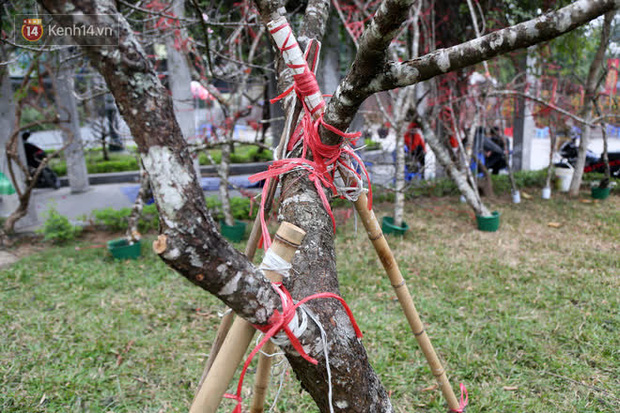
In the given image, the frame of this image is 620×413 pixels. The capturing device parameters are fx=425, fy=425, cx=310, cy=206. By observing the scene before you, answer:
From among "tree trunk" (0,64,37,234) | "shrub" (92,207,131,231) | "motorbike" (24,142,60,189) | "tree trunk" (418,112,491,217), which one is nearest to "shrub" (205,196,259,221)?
"shrub" (92,207,131,231)

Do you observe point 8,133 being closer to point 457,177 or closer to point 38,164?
point 38,164

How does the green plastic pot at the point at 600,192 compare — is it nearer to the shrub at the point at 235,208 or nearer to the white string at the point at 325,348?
the shrub at the point at 235,208

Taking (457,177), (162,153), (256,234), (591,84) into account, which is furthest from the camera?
(591,84)

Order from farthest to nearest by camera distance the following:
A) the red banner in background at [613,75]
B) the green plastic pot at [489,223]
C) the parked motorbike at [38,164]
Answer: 1. the parked motorbike at [38,164]
2. the red banner in background at [613,75]
3. the green plastic pot at [489,223]

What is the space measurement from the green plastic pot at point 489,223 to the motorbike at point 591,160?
9.79 ft

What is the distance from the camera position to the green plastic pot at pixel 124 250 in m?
4.34

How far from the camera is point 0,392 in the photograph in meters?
2.32

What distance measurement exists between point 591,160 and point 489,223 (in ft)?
12.9

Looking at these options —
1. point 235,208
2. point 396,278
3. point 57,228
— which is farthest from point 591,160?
point 57,228

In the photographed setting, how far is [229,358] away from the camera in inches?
40.3

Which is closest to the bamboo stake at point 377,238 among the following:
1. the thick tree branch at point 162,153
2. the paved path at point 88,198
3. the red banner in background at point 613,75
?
the thick tree branch at point 162,153

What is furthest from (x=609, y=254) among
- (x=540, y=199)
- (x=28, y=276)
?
(x=28, y=276)

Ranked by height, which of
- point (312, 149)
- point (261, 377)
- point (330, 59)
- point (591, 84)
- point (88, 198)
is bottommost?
point (88, 198)

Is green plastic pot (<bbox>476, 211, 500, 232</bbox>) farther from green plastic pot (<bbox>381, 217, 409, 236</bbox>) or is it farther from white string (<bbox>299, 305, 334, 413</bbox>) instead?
white string (<bbox>299, 305, 334, 413</bbox>)
